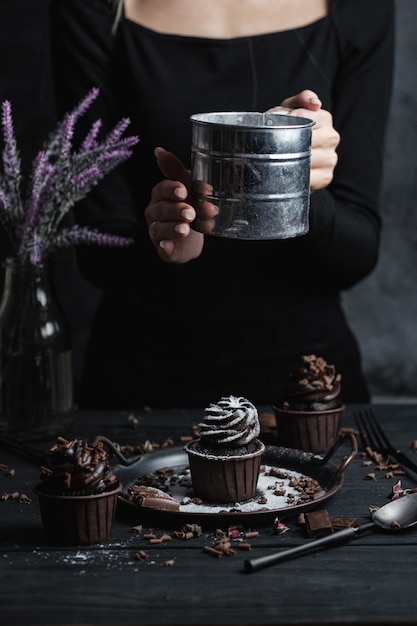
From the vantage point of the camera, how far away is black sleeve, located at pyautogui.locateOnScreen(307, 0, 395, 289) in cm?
188

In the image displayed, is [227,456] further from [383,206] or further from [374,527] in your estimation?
[383,206]

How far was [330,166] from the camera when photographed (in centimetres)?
157

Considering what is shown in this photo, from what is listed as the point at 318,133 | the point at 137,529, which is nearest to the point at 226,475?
the point at 137,529

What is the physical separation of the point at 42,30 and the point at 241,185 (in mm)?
1594

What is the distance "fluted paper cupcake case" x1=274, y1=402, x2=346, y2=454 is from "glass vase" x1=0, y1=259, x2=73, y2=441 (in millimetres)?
381

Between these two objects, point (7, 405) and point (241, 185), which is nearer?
point (241, 185)

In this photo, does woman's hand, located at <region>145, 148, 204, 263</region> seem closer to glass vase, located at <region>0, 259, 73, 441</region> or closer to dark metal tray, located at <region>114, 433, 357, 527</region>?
glass vase, located at <region>0, 259, 73, 441</region>

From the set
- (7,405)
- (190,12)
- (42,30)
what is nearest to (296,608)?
(7,405)

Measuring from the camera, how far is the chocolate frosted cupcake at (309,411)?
4.96 ft

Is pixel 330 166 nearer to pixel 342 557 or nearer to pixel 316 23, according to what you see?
pixel 316 23

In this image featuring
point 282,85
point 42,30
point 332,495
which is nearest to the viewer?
point 332,495

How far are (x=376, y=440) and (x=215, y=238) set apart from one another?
23.0 inches

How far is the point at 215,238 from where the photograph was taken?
194 centimetres

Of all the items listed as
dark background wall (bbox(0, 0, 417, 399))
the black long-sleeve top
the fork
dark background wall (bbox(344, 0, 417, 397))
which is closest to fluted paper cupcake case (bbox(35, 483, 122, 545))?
the fork
